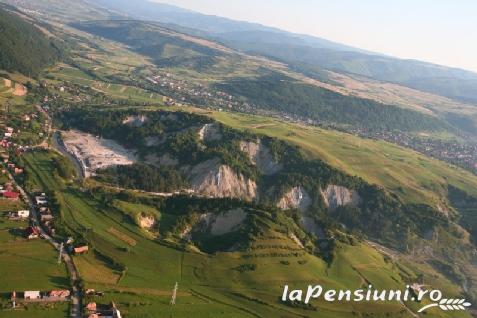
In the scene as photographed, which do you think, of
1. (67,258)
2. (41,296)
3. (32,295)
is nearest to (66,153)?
(67,258)

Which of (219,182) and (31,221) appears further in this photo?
(219,182)

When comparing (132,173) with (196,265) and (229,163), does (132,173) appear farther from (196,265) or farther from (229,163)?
(196,265)

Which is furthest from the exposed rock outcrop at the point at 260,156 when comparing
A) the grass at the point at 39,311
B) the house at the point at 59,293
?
the grass at the point at 39,311

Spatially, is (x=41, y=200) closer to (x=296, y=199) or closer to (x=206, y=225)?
(x=206, y=225)

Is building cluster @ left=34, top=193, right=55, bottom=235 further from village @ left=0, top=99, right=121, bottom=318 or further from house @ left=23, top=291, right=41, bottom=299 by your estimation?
house @ left=23, top=291, right=41, bottom=299

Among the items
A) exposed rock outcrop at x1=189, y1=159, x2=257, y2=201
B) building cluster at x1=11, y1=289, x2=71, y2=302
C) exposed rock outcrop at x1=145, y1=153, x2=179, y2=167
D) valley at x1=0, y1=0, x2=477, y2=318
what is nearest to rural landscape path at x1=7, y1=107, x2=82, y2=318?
valley at x1=0, y1=0, x2=477, y2=318

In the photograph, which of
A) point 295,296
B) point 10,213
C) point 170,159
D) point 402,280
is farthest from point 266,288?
point 170,159
